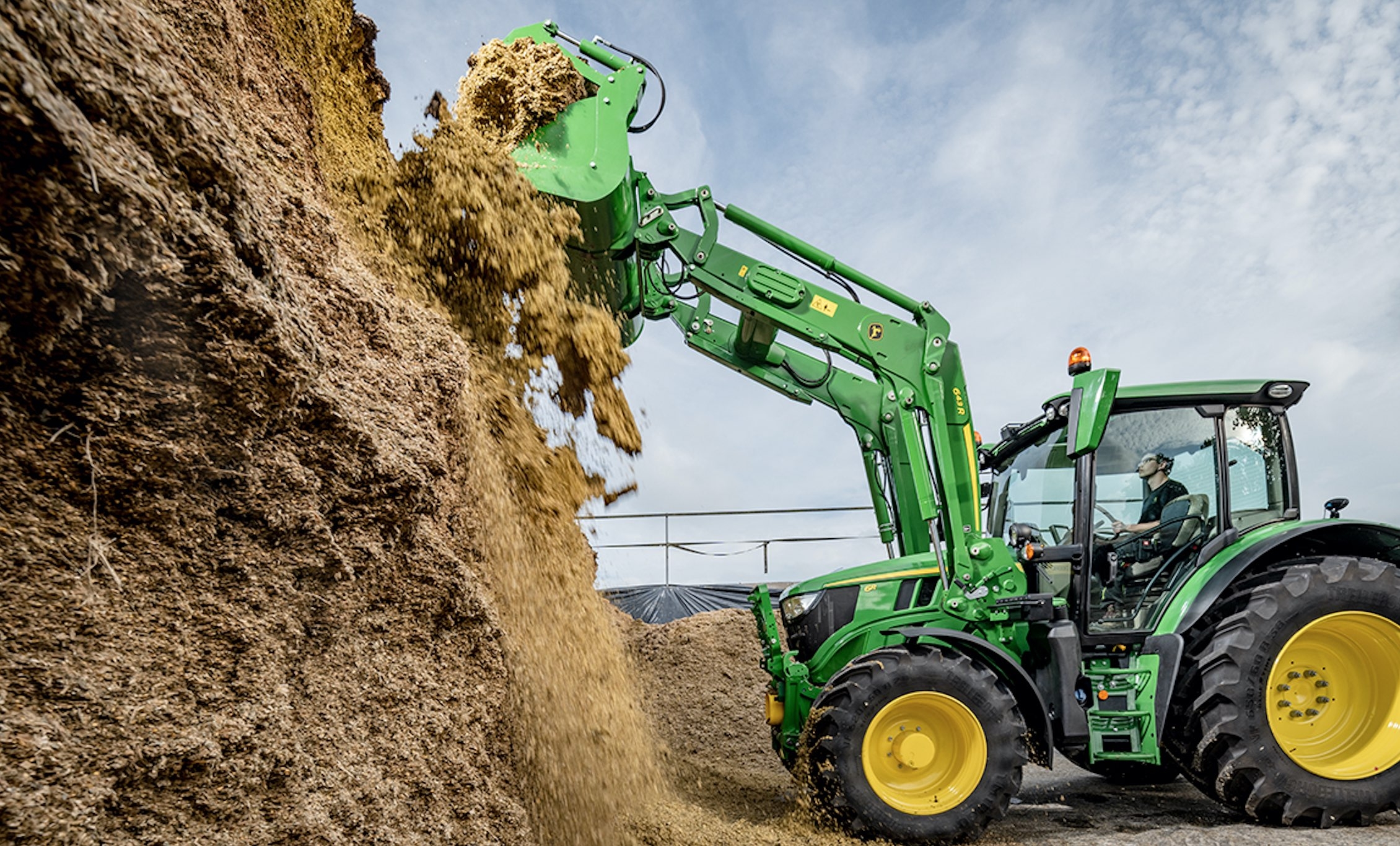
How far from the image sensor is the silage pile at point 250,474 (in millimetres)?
1439

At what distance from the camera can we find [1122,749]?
4027 mm

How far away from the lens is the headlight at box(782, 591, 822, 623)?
468 centimetres

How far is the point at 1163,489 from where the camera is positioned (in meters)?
4.60

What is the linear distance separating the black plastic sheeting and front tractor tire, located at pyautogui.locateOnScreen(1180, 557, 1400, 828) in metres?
6.90

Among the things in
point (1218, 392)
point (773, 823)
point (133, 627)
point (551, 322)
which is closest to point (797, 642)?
point (773, 823)

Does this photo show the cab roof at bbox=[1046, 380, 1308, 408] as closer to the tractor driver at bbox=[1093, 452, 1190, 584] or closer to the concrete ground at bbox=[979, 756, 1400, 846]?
the tractor driver at bbox=[1093, 452, 1190, 584]

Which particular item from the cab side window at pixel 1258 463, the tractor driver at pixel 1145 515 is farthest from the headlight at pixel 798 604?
the cab side window at pixel 1258 463

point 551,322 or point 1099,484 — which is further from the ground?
point 551,322

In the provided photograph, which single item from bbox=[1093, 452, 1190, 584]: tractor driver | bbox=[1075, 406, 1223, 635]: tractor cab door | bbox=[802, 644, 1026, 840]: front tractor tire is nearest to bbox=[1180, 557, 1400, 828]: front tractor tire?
bbox=[1075, 406, 1223, 635]: tractor cab door

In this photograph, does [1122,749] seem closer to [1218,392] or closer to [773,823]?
[773,823]

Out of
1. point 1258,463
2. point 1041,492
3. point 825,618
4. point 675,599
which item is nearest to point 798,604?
point 825,618

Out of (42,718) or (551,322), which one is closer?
(42,718)

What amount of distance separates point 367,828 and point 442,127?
254cm

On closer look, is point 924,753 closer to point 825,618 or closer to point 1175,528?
point 825,618
